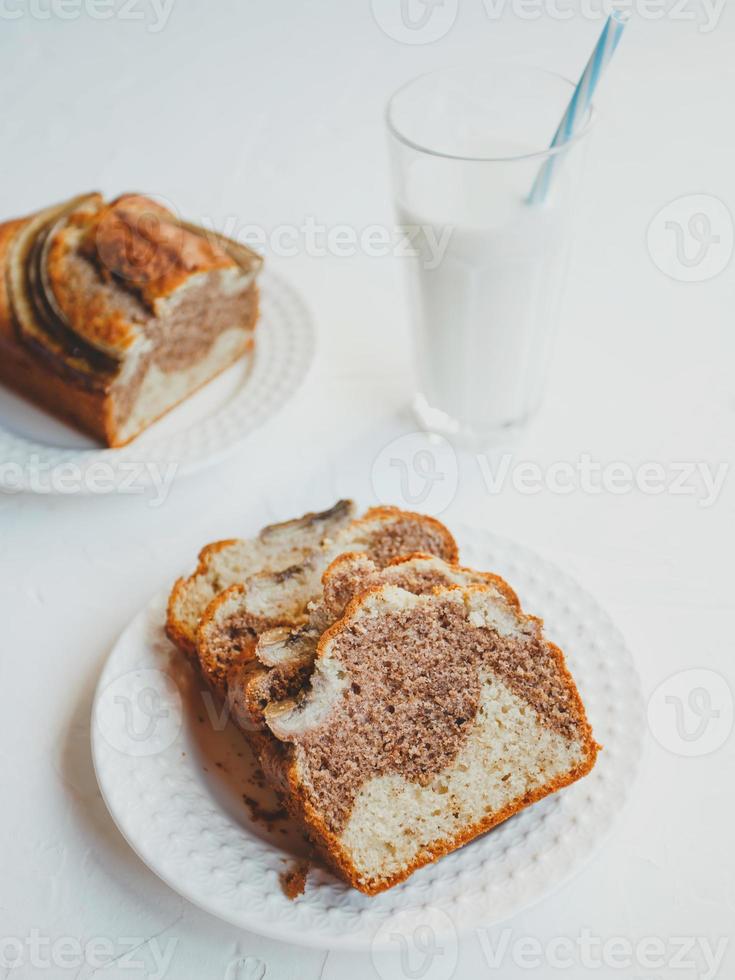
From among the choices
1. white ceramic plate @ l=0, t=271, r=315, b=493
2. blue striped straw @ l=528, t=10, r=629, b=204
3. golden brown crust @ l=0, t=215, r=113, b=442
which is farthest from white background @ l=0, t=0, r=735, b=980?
blue striped straw @ l=528, t=10, r=629, b=204

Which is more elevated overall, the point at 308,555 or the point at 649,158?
the point at 308,555

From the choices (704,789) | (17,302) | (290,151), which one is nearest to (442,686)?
(704,789)

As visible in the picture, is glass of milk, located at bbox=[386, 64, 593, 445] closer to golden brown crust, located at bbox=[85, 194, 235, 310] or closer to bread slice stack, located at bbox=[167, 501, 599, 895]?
golden brown crust, located at bbox=[85, 194, 235, 310]

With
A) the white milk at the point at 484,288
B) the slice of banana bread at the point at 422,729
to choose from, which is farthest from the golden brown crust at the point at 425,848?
the white milk at the point at 484,288

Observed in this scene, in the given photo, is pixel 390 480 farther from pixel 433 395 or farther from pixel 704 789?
pixel 704 789

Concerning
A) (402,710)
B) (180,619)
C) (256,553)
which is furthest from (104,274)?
(402,710)

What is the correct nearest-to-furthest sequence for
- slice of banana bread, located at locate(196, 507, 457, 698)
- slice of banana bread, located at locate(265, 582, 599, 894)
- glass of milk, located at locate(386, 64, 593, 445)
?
slice of banana bread, located at locate(265, 582, 599, 894)
slice of banana bread, located at locate(196, 507, 457, 698)
glass of milk, located at locate(386, 64, 593, 445)

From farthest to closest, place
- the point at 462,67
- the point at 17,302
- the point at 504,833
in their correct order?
the point at 17,302
the point at 462,67
the point at 504,833
